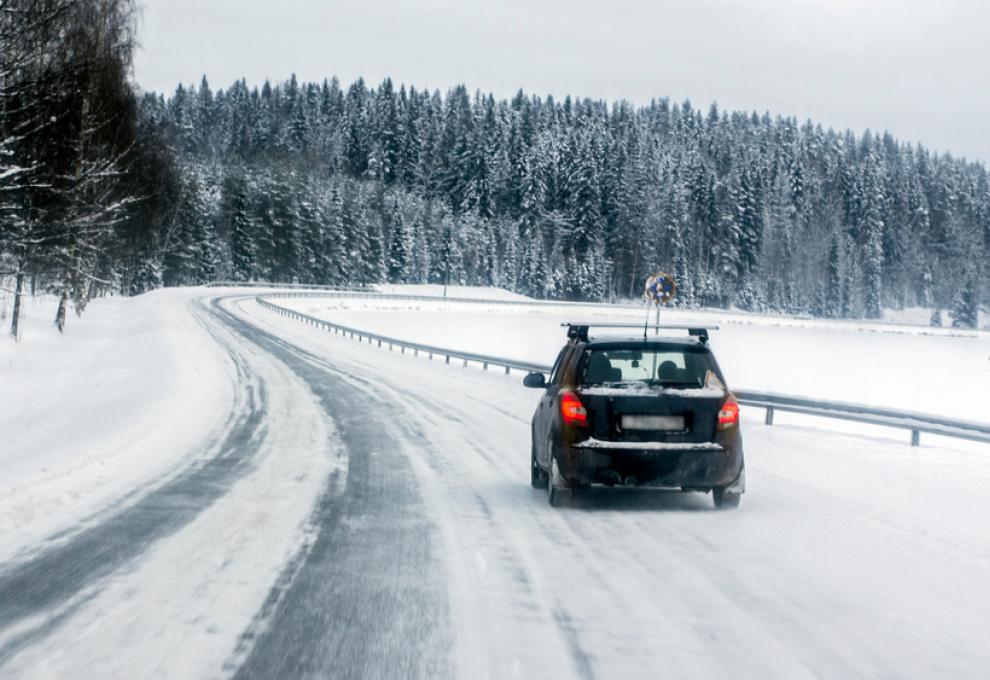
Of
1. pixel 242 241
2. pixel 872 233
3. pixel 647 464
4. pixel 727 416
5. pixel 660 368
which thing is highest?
pixel 872 233

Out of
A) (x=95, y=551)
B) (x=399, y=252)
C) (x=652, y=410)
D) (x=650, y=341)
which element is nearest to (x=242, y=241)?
(x=399, y=252)

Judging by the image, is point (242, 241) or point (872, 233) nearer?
point (242, 241)

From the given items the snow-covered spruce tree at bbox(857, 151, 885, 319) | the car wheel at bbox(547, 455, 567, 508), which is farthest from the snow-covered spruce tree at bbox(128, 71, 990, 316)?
the car wheel at bbox(547, 455, 567, 508)

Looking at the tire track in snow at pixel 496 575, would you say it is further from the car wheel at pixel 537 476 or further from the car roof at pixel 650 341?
the car roof at pixel 650 341

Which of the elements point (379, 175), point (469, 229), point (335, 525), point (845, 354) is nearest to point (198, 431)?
point (335, 525)

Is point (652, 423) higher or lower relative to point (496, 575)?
higher

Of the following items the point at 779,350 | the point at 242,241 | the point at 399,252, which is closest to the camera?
the point at 779,350

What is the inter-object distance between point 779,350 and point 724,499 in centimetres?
4961

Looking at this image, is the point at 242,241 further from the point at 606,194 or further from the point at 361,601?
the point at 361,601

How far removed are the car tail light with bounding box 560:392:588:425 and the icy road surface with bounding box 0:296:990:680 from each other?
84 cm

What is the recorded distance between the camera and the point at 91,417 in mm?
15492

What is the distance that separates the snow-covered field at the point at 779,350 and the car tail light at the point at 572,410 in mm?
17299

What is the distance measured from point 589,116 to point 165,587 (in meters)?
181

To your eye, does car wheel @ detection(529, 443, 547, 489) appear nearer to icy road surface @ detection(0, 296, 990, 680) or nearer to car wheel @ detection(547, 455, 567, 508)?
icy road surface @ detection(0, 296, 990, 680)
